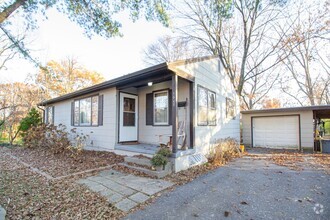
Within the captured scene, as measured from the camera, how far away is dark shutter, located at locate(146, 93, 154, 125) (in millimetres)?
7832

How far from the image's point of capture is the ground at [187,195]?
3.04 metres

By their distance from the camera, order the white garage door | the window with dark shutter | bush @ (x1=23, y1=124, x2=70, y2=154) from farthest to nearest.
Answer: the white garage door < the window with dark shutter < bush @ (x1=23, y1=124, x2=70, y2=154)

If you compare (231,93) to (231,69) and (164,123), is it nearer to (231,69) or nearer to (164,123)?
(164,123)

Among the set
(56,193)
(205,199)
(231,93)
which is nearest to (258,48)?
(231,93)

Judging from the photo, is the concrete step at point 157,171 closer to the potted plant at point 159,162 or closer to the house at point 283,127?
the potted plant at point 159,162

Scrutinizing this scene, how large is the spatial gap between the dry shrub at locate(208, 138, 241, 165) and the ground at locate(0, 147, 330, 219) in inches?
42.7

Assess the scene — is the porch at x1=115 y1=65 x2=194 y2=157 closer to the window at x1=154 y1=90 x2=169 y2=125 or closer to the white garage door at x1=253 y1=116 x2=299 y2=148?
the window at x1=154 y1=90 x2=169 y2=125

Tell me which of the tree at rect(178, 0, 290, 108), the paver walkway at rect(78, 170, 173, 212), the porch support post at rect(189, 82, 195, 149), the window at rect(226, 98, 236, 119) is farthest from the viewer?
the tree at rect(178, 0, 290, 108)

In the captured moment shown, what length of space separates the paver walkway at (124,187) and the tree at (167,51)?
51.8 feet

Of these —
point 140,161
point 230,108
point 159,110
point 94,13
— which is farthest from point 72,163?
point 230,108

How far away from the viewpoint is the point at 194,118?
21.1ft

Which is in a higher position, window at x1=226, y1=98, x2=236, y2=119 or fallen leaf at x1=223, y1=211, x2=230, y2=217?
window at x1=226, y1=98, x2=236, y2=119

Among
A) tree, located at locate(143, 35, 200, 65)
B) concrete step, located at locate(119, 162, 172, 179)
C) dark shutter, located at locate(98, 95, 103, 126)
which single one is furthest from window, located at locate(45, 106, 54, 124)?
tree, located at locate(143, 35, 200, 65)

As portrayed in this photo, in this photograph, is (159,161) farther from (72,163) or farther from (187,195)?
(72,163)
